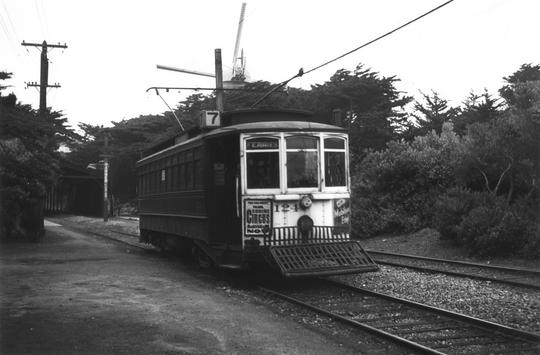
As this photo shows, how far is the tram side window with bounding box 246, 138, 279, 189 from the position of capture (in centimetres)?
981

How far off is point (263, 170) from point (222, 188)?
1174 millimetres

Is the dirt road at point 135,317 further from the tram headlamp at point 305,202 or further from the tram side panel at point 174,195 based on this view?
the tram headlamp at point 305,202

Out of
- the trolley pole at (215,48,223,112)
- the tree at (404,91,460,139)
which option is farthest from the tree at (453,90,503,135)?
the trolley pole at (215,48,223,112)

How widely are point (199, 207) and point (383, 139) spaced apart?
84.4ft

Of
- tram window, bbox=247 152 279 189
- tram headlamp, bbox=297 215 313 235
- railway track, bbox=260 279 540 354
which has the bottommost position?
railway track, bbox=260 279 540 354

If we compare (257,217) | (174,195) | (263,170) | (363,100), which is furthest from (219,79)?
(363,100)

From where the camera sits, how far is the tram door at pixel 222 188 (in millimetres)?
10492

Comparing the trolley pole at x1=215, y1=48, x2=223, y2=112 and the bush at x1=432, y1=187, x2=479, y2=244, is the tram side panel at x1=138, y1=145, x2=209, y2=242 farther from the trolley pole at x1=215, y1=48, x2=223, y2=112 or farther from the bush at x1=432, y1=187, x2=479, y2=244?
the bush at x1=432, y1=187, x2=479, y2=244

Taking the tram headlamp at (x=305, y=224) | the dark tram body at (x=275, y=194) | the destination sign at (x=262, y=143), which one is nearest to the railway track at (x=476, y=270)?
the dark tram body at (x=275, y=194)

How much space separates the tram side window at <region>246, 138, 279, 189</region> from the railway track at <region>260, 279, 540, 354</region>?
6.28 ft

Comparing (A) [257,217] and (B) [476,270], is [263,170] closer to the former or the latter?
(A) [257,217]

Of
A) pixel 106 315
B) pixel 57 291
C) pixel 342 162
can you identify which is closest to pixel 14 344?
pixel 106 315

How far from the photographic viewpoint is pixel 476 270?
453 inches

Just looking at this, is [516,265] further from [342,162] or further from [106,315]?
[106,315]
